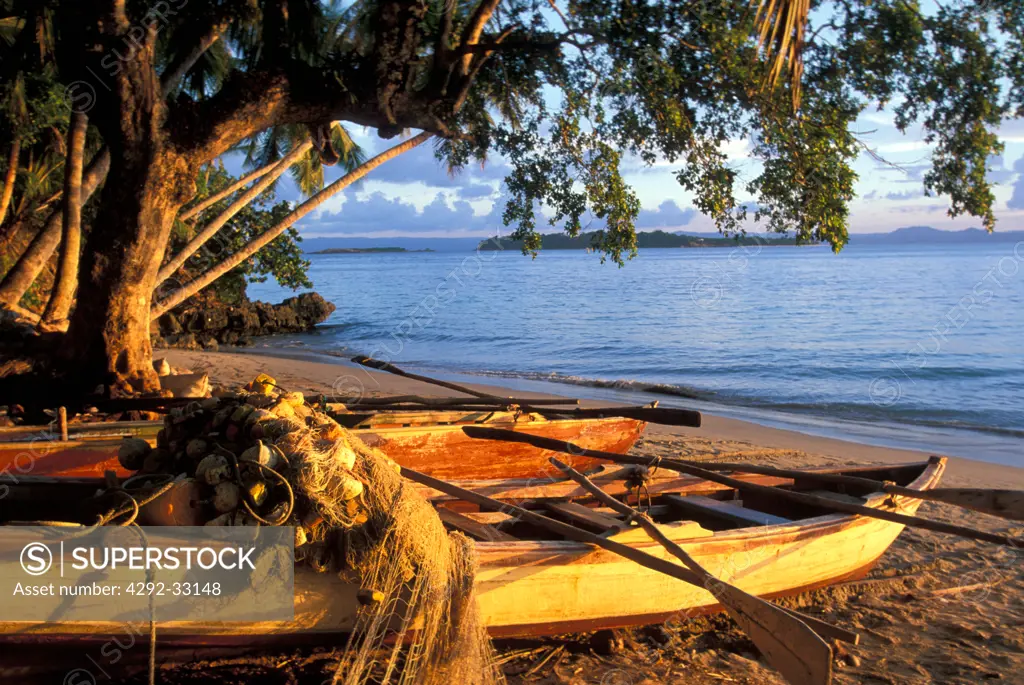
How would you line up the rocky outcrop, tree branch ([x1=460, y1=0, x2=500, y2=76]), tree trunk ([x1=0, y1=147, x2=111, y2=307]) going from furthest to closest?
the rocky outcrop, tree trunk ([x1=0, y1=147, x2=111, y2=307]), tree branch ([x1=460, y1=0, x2=500, y2=76])

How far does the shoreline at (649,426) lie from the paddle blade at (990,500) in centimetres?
461

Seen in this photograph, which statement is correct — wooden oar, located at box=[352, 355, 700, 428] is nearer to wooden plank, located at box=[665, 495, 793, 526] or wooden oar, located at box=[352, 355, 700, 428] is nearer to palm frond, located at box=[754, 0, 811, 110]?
wooden plank, located at box=[665, 495, 793, 526]

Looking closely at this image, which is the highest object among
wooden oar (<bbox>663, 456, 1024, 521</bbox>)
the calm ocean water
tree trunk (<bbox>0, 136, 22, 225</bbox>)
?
tree trunk (<bbox>0, 136, 22, 225</bbox>)

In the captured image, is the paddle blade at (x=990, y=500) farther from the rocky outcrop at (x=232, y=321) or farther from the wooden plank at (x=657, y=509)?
the rocky outcrop at (x=232, y=321)

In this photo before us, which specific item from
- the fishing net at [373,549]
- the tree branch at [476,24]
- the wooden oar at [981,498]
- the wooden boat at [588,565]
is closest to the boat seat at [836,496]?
the wooden boat at [588,565]

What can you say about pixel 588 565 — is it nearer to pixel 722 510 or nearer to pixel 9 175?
pixel 722 510

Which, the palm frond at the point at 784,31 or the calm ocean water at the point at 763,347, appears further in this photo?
the calm ocean water at the point at 763,347

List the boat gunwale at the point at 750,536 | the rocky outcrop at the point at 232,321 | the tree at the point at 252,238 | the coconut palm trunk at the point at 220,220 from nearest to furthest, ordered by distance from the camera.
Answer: the boat gunwale at the point at 750,536 < the coconut palm trunk at the point at 220,220 < the tree at the point at 252,238 < the rocky outcrop at the point at 232,321

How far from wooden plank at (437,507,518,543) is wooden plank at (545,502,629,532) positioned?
0.49 metres

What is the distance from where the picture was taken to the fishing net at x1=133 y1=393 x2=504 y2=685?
3547 mm

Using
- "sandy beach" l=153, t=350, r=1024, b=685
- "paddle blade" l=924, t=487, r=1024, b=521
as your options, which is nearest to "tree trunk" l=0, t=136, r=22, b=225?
"sandy beach" l=153, t=350, r=1024, b=685

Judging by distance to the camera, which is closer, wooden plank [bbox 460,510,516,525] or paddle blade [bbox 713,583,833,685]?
paddle blade [bbox 713,583,833,685]

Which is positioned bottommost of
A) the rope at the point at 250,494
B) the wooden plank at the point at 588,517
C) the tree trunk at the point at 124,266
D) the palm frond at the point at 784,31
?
the wooden plank at the point at 588,517

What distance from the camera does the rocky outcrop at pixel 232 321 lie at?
2289cm
